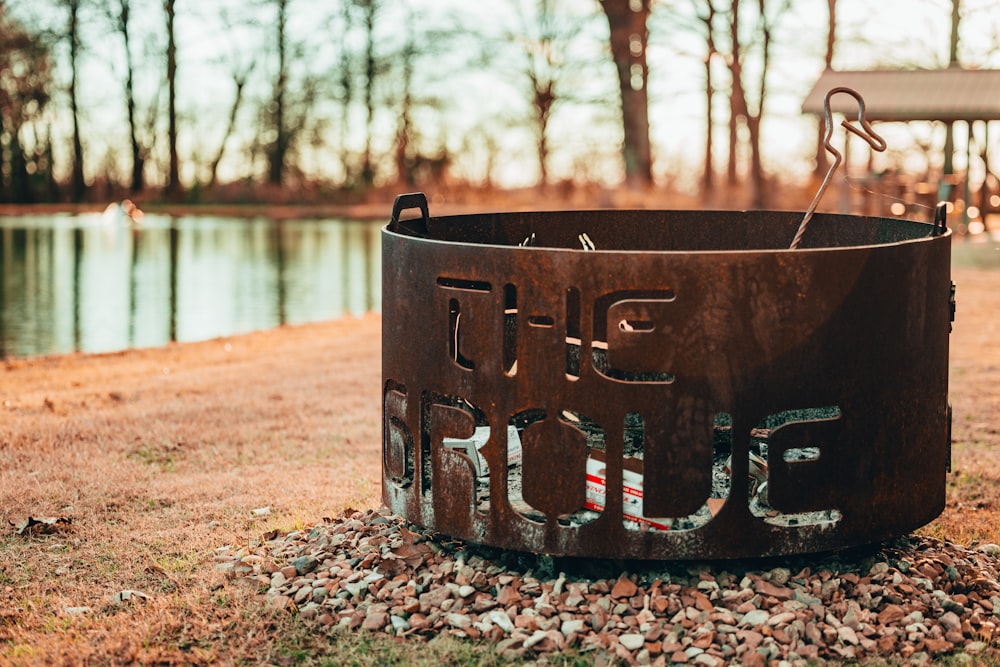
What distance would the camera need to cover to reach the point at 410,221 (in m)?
3.61

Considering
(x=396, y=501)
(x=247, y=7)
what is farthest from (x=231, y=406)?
(x=247, y=7)

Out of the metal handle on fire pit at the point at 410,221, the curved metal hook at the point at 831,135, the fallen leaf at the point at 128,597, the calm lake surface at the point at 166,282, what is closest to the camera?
the fallen leaf at the point at 128,597

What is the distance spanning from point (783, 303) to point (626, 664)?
36.6 inches

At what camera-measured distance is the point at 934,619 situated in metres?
2.82

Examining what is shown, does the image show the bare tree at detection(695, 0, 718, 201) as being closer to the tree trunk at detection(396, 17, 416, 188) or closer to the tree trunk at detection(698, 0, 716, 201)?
the tree trunk at detection(698, 0, 716, 201)

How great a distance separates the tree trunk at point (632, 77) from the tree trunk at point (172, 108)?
1141 centimetres

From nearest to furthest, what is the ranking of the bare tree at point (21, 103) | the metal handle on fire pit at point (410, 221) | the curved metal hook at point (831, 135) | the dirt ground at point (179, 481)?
the dirt ground at point (179, 481) < the curved metal hook at point (831, 135) < the metal handle on fire pit at point (410, 221) < the bare tree at point (21, 103)

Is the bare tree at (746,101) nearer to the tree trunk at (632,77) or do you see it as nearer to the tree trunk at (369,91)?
the tree trunk at (632,77)

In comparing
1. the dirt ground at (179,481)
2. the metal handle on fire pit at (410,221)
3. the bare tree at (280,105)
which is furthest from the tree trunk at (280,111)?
the metal handle on fire pit at (410,221)

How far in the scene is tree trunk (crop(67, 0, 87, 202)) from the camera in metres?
27.0

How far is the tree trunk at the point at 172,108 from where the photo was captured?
26969mm

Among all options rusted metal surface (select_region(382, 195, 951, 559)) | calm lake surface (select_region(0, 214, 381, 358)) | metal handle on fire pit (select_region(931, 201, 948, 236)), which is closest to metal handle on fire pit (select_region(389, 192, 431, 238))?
rusted metal surface (select_region(382, 195, 951, 559))

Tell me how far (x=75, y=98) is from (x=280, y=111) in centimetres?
492

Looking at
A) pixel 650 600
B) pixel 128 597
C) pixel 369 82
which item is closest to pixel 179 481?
pixel 128 597
